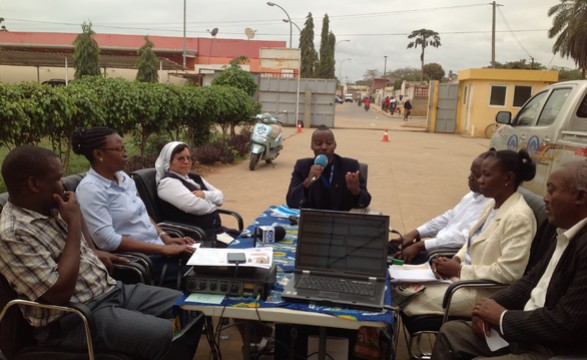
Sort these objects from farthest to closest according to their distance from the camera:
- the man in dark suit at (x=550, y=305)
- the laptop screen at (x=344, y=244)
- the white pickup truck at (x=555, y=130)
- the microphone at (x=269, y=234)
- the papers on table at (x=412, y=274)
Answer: the white pickup truck at (x=555, y=130) → the microphone at (x=269, y=234) → the papers on table at (x=412, y=274) → the laptop screen at (x=344, y=244) → the man in dark suit at (x=550, y=305)

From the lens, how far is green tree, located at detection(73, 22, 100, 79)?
23.1 m

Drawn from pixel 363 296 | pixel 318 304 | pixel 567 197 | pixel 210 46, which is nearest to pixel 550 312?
pixel 567 197

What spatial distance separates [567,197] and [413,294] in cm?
112

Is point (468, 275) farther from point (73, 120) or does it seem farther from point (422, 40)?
point (422, 40)

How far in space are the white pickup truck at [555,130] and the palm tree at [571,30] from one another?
766 inches

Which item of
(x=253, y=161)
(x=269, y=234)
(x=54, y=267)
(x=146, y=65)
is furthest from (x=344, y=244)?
(x=146, y=65)

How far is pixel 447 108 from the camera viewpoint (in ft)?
83.7

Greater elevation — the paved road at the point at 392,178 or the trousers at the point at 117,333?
the trousers at the point at 117,333

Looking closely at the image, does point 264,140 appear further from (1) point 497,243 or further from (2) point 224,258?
(2) point 224,258

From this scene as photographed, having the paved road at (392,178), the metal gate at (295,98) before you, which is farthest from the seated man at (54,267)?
Answer: the metal gate at (295,98)

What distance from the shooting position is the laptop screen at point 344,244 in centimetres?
275

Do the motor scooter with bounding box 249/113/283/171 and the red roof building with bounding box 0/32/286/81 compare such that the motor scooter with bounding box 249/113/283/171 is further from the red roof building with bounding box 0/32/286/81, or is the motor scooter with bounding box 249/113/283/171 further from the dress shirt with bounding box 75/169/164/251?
the red roof building with bounding box 0/32/286/81

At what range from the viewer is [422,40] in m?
62.9

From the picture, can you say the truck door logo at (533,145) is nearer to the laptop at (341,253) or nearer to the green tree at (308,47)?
the laptop at (341,253)
